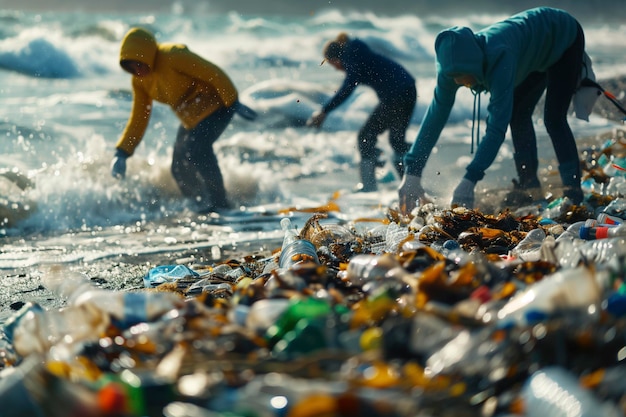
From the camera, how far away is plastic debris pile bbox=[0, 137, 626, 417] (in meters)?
1.98

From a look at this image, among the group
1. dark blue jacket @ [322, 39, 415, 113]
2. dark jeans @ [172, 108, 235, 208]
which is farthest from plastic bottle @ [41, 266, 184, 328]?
dark blue jacket @ [322, 39, 415, 113]

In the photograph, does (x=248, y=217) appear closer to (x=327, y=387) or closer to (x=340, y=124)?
(x=327, y=387)

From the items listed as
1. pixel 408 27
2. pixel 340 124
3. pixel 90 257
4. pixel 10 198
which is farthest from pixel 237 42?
pixel 90 257

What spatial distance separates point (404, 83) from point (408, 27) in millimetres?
18808

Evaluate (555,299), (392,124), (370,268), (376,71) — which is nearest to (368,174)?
(392,124)

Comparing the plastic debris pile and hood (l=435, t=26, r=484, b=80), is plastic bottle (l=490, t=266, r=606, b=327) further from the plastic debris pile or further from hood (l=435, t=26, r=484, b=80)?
hood (l=435, t=26, r=484, b=80)

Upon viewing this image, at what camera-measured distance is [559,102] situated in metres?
5.99

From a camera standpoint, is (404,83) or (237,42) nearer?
(404,83)

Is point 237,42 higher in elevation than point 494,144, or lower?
lower

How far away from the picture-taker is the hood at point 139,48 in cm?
A: 715

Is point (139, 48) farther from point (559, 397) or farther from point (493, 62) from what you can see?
point (559, 397)

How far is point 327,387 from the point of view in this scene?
1954 mm

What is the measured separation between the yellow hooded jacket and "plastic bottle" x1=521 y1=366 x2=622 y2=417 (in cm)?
582

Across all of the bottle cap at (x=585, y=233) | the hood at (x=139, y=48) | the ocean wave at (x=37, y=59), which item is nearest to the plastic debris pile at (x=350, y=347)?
the bottle cap at (x=585, y=233)
